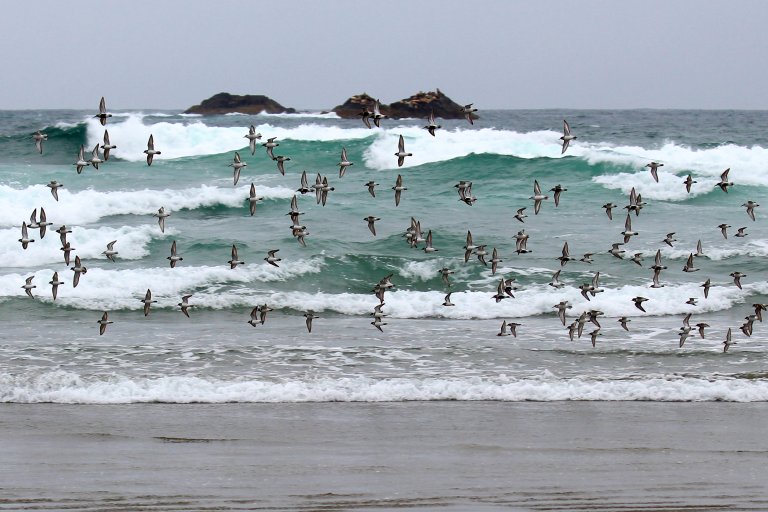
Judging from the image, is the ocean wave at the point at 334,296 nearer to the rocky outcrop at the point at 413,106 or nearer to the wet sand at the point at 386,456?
the wet sand at the point at 386,456

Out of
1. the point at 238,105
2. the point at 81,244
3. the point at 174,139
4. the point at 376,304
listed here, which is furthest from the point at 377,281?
the point at 238,105

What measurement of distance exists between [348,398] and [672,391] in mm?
4980

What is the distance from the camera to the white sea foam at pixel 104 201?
3743 centimetres

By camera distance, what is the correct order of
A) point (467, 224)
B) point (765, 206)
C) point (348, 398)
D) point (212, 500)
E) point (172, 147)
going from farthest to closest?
point (172, 147) → point (765, 206) → point (467, 224) → point (348, 398) → point (212, 500)

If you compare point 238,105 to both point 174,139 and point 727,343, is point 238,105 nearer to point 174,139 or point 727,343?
point 174,139

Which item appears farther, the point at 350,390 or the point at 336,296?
the point at 336,296

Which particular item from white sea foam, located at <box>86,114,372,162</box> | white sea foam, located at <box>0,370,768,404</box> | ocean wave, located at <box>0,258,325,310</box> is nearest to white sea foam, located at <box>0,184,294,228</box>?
ocean wave, located at <box>0,258,325,310</box>

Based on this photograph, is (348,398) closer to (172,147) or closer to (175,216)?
(175,216)

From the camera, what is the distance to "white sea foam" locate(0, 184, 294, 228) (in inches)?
1473

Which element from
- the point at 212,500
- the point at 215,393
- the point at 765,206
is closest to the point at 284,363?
the point at 215,393

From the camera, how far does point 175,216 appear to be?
38.6 m

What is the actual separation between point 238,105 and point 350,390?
4563 inches

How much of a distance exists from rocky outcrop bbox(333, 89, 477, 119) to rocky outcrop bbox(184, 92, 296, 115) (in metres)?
14.7

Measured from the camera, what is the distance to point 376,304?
25.3 metres
